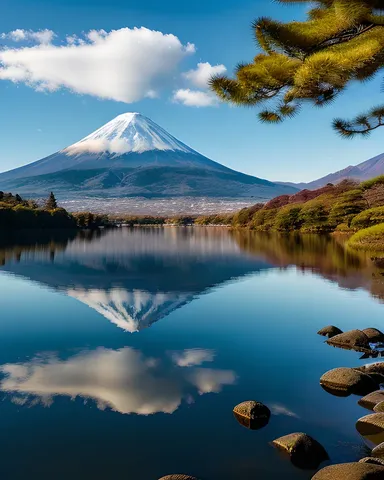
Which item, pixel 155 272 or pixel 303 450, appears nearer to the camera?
pixel 303 450

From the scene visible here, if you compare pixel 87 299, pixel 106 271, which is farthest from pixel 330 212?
pixel 87 299

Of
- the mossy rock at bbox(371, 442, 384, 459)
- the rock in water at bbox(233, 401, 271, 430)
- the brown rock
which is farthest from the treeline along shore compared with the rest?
the mossy rock at bbox(371, 442, 384, 459)

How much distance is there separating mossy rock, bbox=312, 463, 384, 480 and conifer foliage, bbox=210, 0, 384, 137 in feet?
17.9

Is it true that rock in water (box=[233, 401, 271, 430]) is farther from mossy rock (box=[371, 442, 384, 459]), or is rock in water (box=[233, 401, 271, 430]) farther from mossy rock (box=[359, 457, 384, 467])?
mossy rock (box=[359, 457, 384, 467])

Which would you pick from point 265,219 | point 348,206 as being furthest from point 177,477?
point 265,219

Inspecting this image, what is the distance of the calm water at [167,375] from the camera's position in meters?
7.11

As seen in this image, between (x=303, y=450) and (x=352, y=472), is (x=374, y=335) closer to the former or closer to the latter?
(x=303, y=450)

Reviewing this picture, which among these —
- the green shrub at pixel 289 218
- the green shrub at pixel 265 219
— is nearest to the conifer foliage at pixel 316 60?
the green shrub at pixel 289 218

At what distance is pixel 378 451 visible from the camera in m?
6.95

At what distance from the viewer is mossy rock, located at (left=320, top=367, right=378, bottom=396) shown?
374 inches

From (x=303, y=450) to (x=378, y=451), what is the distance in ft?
3.52

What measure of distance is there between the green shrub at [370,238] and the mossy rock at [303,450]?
3.74 metres

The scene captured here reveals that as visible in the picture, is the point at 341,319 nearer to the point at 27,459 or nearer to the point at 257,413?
the point at 257,413

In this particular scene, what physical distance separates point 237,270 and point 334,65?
2556cm
